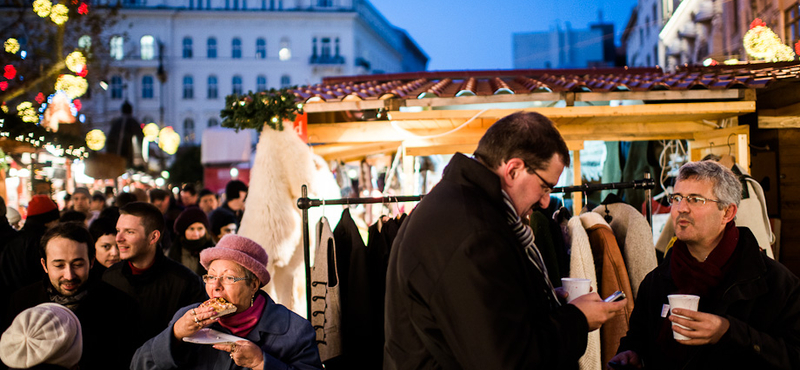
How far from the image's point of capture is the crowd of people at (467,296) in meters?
1.71

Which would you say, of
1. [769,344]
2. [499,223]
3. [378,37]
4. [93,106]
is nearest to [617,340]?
[769,344]

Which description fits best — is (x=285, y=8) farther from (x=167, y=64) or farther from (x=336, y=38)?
(x=167, y=64)

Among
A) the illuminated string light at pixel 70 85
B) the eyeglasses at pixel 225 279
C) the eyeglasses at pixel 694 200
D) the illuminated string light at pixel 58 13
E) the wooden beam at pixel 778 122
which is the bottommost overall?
the eyeglasses at pixel 225 279

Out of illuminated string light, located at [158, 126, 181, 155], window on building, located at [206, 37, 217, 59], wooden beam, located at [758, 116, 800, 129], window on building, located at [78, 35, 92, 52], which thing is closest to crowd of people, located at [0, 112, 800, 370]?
wooden beam, located at [758, 116, 800, 129]

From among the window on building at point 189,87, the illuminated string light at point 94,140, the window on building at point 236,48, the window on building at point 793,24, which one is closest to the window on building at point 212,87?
the window on building at point 189,87

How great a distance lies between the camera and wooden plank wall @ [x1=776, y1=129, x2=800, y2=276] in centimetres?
620

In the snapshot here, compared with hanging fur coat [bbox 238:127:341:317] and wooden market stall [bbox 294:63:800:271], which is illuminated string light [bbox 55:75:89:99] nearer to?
wooden market stall [bbox 294:63:800:271]

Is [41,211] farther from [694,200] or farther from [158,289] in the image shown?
[694,200]

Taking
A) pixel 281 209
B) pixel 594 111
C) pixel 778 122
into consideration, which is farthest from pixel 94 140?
pixel 778 122

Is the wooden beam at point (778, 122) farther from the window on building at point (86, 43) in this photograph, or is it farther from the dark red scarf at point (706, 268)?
the window on building at point (86, 43)

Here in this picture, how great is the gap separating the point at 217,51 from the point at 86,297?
49530 millimetres

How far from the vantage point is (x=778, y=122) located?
5781 mm

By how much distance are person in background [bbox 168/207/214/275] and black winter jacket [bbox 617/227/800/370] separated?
12.8 feet

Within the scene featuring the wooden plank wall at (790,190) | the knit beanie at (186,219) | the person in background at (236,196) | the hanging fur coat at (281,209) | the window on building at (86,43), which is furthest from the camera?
the window on building at (86,43)
